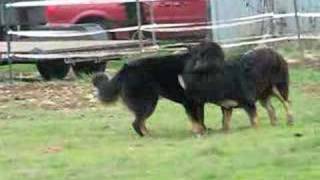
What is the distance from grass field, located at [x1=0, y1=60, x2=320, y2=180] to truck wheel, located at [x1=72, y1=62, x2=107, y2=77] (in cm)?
557

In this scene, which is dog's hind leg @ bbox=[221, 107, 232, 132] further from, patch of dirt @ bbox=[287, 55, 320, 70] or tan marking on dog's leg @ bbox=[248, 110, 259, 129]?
patch of dirt @ bbox=[287, 55, 320, 70]

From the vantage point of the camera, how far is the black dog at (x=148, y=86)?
12.7 metres

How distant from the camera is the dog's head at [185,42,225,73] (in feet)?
40.7

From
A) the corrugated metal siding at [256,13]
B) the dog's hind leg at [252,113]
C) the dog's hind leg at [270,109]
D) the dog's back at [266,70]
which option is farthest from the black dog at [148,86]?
the corrugated metal siding at [256,13]

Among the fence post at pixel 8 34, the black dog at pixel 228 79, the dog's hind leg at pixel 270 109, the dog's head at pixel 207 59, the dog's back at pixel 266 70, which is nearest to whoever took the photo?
the dog's head at pixel 207 59

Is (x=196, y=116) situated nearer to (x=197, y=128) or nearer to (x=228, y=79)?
(x=197, y=128)

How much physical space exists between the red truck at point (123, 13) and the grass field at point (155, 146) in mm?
11102

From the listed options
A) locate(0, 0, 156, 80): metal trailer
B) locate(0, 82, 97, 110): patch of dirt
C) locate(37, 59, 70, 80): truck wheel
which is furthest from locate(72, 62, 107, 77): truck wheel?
locate(0, 82, 97, 110): patch of dirt

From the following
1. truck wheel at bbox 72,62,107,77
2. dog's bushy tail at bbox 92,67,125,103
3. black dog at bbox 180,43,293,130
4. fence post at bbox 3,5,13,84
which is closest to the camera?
black dog at bbox 180,43,293,130

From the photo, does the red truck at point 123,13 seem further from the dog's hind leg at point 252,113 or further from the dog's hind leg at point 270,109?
the dog's hind leg at point 252,113

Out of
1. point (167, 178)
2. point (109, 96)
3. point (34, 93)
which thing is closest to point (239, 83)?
point (109, 96)

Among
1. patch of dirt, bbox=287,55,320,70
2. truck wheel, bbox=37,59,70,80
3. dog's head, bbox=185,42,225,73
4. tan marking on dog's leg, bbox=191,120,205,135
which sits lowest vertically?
patch of dirt, bbox=287,55,320,70

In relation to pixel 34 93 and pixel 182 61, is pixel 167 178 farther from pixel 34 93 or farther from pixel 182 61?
pixel 34 93

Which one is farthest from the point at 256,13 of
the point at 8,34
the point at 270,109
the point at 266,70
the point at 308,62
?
the point at 266,70
